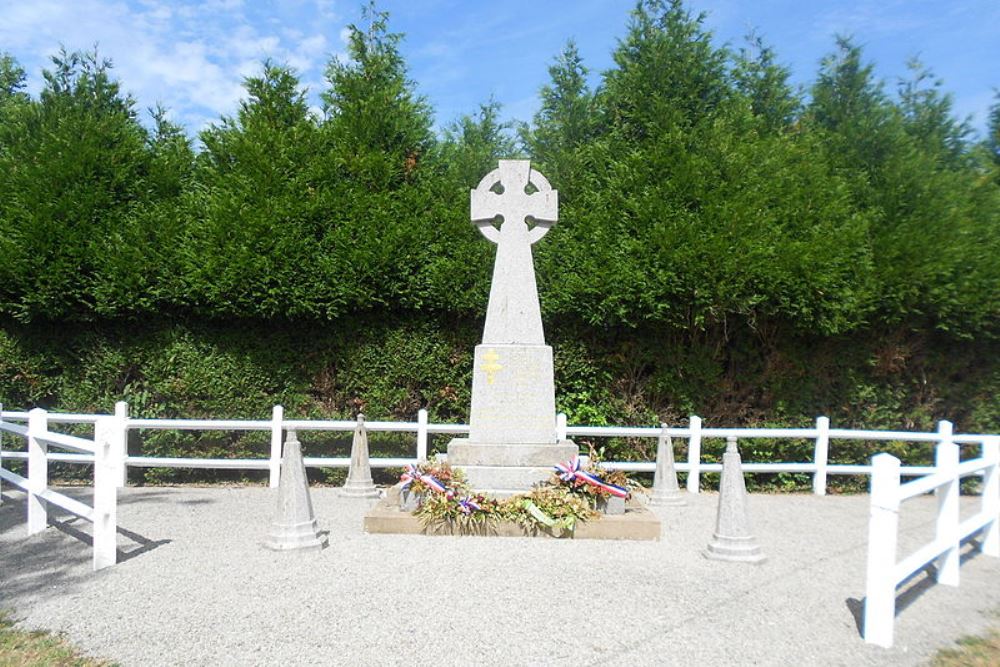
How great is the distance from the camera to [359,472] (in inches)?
348

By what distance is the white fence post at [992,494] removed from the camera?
6.36 metres

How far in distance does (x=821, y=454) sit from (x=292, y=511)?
23.0 ft

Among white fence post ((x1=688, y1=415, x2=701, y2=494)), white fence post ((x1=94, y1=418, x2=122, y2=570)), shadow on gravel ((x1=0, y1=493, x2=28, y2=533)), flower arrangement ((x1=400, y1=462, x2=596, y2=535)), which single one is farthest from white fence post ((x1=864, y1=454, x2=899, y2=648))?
shadow on gravel ((x1=0, y1=493, x2=28, y2=533))

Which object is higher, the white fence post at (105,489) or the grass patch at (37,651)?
the white fence post at (105,489)

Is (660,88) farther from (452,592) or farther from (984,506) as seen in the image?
(452,592)

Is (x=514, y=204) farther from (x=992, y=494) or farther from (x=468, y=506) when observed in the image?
(x=992, y=494)

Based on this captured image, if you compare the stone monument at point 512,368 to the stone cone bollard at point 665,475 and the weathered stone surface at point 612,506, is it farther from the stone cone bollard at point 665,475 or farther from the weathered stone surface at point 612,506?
the stone cone bollard at point 665,475

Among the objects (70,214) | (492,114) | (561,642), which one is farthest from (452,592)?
(492,114)

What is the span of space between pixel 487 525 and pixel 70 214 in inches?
296

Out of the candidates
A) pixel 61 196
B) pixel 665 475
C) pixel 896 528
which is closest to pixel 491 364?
pixel 665 475

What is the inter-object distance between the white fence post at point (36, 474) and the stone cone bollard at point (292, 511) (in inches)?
92.0

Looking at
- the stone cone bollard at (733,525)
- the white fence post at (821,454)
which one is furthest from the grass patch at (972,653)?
the white fence post at (821,454)

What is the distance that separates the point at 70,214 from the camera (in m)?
9.84

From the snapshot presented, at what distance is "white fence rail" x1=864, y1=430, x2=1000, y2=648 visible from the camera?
4.24 m
